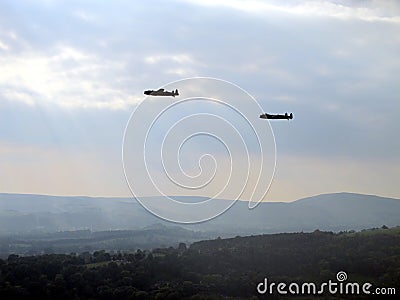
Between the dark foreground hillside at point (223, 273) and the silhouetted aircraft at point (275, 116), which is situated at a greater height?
the silhouetted aircraft at point (275, 116)

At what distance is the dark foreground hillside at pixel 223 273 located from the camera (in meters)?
41.0

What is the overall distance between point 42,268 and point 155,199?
837 inches

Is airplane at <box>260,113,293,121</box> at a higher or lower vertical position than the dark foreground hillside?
higher

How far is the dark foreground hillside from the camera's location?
1615 inches

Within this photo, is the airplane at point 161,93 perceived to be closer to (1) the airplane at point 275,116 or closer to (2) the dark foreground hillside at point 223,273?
(1) the airplane at point 275,116

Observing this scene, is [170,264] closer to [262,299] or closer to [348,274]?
[262,299]

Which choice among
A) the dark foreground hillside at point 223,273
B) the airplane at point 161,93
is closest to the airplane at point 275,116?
the airplane at point 161,93

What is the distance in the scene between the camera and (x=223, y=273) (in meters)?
47.3

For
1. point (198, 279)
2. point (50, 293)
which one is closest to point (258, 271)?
point (198, 279)

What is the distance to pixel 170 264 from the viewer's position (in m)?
49.8

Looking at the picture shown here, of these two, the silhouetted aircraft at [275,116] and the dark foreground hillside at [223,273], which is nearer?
the silhouetted aircraft at [275,116]

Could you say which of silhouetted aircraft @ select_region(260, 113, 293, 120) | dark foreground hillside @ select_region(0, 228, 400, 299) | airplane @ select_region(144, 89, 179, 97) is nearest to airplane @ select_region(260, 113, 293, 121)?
silhouetted aircraft @ select_region(260, 113, 293, 120)

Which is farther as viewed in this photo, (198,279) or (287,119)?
(198,279)

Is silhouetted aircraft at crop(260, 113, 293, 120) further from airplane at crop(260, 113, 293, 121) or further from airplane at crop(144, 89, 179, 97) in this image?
airplane at crop(144, 89, 179, 97)
